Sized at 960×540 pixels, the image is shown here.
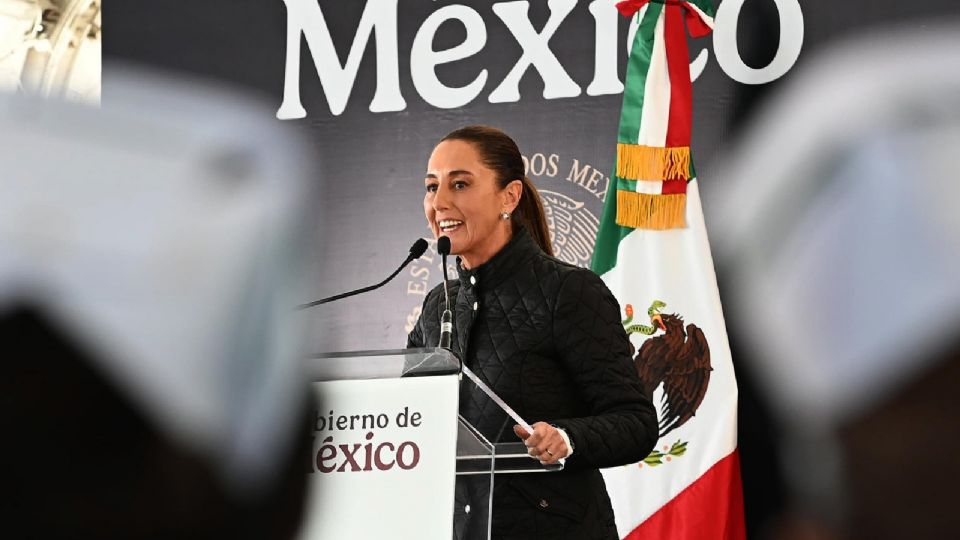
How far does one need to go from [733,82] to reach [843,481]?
1.18 meters

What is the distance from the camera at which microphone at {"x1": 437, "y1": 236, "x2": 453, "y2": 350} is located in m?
2.04

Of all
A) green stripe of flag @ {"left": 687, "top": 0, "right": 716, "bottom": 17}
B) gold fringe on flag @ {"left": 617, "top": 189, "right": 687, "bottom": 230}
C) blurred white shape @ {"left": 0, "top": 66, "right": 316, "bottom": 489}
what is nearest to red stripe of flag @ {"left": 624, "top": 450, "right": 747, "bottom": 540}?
gold fringe on flag @ {"left": 617, "top": 189, "right": 687, "bottom": 230}

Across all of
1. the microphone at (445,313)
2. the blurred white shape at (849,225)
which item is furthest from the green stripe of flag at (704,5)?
the microphone at (445,313)

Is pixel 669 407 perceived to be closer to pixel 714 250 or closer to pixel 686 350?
pixel 686 350

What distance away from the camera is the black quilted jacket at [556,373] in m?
2.06

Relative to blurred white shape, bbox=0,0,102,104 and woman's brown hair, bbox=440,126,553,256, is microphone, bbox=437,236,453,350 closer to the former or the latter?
woman's brown hair, bbox=440,126,553,256

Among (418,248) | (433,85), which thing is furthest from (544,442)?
(433,85)

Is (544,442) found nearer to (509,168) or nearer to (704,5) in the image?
(509,168)

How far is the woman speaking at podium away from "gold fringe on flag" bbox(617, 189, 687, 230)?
3.71 ft

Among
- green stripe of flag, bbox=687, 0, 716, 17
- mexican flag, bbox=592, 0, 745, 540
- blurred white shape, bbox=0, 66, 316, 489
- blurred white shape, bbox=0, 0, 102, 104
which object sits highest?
green stripe of flag, bbox=687, 0, 716, 17

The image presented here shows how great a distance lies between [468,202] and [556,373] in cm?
39

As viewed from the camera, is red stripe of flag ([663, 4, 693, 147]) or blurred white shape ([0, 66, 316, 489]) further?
red stripe of flag ([663, 4, 693, 147])

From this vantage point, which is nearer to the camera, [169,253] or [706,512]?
[169,253]

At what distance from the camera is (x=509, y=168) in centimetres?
242
